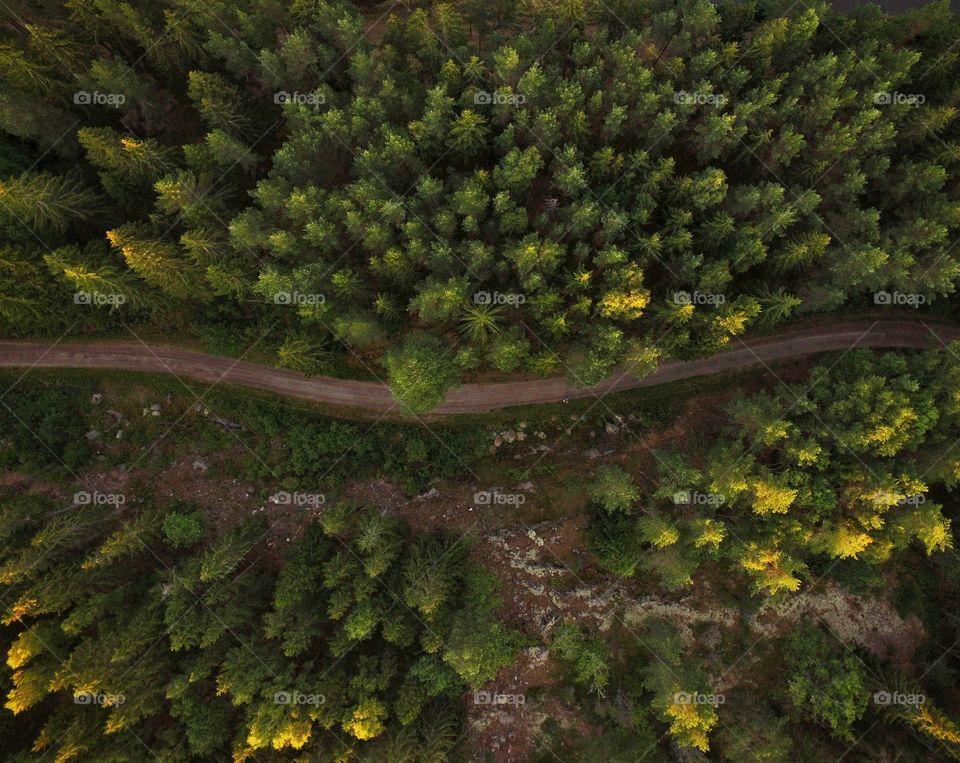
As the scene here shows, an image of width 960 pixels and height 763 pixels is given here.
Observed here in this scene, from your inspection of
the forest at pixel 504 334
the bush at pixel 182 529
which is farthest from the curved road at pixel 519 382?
the bush at pixel 182 529

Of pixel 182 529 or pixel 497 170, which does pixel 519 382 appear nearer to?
pixel 497 170

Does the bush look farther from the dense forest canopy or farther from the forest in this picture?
the dense forest canopy

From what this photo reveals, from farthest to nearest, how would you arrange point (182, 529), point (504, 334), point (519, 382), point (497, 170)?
point (519, 382), point (182, 529), point (504, 334), point (497, 170)

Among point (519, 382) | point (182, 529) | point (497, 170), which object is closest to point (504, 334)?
point (519, 382)

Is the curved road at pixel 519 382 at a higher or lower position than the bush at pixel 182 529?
higher

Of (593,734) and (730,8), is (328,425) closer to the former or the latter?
(593,734)

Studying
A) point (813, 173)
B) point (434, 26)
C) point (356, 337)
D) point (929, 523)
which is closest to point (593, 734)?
point (929, 523)

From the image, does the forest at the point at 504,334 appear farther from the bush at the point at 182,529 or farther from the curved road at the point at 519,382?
the curved road at the point at 519,382
